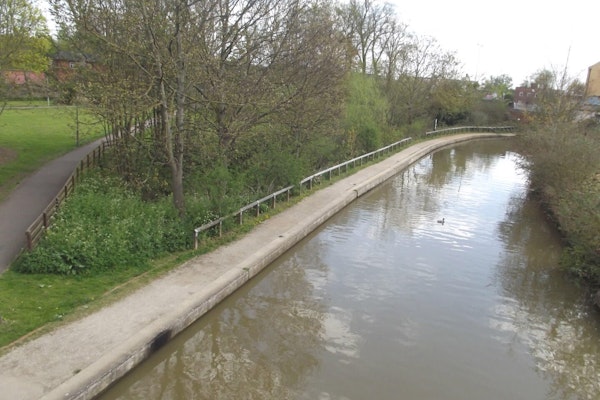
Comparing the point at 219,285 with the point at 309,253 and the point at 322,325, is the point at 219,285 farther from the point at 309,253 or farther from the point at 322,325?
the point at 309,253

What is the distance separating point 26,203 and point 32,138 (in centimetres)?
1401

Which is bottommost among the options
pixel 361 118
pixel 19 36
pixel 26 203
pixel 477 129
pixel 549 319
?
pixel 549 319

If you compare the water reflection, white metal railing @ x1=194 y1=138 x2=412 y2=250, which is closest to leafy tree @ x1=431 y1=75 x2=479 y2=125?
white metal railing @ x1=194 y1=138 x2=412 y2=250

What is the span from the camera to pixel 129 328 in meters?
7.77

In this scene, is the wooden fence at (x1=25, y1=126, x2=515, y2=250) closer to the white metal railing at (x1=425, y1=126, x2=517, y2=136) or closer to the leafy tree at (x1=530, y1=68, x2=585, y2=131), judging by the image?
the leafy tree at (x1=530, y1=68, x2=585, y2=131)

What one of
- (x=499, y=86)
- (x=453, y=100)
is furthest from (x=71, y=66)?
(x=499, y=86)

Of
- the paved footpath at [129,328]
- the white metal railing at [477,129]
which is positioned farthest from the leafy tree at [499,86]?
the paved footpath at [129,328]

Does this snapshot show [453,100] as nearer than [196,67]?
No

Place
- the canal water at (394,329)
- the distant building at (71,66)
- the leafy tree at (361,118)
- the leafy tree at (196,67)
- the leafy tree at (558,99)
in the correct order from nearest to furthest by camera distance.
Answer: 1. the canal water at (394,329)
2. the leafy tree at (196,67)
3. the distant building at (71,66)
4. the leafy tree at (361,118)
5. the leafy tree at (558,99)

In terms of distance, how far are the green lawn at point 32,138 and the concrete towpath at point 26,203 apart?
1.54 ft

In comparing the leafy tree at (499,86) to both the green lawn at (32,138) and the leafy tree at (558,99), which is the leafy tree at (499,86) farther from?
the green lawn at (32,138)

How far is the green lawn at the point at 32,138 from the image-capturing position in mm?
17719

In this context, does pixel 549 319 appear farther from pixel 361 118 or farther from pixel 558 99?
pixel 558 99

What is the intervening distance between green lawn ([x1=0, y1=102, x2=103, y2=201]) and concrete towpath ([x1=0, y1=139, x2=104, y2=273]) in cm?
47
